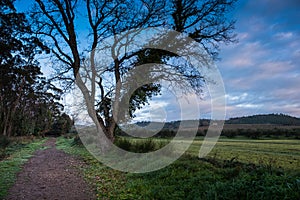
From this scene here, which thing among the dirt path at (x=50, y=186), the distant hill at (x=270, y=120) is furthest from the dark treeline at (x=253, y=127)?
the dirt path at (x=50, y=186)

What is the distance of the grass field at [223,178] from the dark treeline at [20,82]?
1007 centimetres

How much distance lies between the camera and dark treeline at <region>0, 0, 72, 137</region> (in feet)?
52.5

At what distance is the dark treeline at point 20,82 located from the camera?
1600 centimetres

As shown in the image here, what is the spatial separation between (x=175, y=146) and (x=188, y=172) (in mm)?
3832

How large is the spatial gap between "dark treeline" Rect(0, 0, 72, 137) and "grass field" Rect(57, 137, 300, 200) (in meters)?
10.1

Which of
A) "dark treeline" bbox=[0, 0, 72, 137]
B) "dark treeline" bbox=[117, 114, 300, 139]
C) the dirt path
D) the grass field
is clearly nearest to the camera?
the grass field

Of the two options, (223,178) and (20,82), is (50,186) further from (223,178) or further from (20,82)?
(20,82)

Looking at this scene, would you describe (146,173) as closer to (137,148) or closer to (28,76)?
(137,148)

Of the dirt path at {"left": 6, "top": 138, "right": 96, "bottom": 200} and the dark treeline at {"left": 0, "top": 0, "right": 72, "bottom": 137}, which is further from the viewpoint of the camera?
the dark treeline at {"left": 0, "top": 0, "right": 72, "bottom": 137}

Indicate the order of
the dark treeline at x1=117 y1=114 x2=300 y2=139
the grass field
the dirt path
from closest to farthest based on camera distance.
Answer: the grass field, the dirt path, the dark treeline at x1=117 y1=114 x2=300 y2=139

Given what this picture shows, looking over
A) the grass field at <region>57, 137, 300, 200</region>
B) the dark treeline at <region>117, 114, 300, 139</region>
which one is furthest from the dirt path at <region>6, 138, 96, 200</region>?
the dark treeline at <region>117, 114, 300, 139</region>

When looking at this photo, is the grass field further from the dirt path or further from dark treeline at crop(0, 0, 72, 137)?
dark treeline at crop(0, 0, 72, 137)

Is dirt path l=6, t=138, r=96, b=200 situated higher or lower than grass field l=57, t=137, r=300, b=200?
lower

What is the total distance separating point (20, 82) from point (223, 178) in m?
27.8
